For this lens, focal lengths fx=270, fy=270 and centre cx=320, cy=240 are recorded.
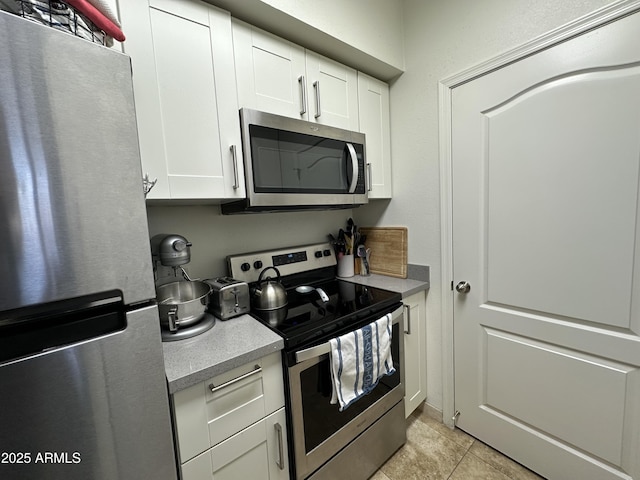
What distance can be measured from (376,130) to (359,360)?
1.33 metres

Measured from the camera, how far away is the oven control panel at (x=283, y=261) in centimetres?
148

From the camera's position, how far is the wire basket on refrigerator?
1.82 ft

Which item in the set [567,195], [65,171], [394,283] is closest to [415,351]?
[394,283]

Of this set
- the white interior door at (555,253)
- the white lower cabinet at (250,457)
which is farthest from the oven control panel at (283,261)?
the white interior door at (555,253)

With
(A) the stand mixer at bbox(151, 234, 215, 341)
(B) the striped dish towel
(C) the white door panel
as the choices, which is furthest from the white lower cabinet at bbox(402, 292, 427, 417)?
(A) the stand mixer at bbox(151, 234, 215, 341)

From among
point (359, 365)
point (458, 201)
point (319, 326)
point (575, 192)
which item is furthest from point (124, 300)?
point (575, 192)

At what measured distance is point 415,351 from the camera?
1642 mm

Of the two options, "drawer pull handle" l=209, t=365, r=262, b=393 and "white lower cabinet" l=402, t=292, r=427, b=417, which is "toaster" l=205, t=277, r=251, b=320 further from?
"white lower cabinet" l=402, t=292, r=427, b=417

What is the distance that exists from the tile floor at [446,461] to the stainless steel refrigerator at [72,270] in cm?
131

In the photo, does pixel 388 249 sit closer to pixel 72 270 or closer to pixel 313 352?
pixel 313 352

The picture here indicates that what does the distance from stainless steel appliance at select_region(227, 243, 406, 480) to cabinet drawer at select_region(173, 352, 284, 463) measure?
0.07 m

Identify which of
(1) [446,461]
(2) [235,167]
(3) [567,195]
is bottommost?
(1) [446,461]

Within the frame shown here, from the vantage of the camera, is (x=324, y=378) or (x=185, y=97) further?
(x=324, y=378)

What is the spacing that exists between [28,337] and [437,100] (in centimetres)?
188
